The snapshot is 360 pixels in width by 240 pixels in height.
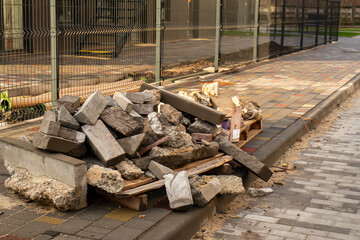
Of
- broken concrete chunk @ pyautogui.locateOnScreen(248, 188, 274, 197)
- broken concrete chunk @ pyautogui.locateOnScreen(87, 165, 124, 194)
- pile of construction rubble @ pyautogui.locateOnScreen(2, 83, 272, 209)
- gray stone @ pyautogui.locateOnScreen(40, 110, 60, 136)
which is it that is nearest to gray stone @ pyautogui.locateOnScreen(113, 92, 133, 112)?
pile of construction rubble @ pyautogui.locateOnScreen(2, 83, 272, 209)

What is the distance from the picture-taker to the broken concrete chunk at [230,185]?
16.4 feet

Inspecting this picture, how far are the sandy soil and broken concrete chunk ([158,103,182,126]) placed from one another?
3.41 feet

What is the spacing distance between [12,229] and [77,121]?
1.29m

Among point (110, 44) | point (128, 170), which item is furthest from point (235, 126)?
point (110, 44)

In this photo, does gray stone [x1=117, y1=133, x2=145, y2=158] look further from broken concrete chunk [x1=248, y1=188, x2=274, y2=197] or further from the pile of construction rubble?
broken concrete chunk [x1=248, y1=188, x2=274, y2=197]

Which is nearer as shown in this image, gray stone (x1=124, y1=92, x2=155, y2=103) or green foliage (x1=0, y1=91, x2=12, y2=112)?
gray stone (x1=124, y1=92, x2=155, y2=103)

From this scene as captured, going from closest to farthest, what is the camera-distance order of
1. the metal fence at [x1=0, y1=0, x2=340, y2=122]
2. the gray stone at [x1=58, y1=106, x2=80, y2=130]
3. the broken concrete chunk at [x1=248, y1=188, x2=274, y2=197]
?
the gray stone at [x1=58, y1=106, x2=80, y2=130], the broken concrete chunk at [x1=248, y1=188, x2=274, y2=197], the metal fence at [x1=0, y1=0, x2=340, y2=122]

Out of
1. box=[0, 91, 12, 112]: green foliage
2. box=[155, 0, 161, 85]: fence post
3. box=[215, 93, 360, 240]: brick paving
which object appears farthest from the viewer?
box=[155, 0, 161, 85]: fence post

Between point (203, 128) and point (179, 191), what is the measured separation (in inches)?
57.6

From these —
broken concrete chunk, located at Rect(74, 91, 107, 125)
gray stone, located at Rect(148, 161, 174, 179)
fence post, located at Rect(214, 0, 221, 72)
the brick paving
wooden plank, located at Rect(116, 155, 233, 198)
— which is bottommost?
the brick paving

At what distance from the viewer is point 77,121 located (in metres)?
4.98

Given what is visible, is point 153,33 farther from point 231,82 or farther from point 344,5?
point 344,5

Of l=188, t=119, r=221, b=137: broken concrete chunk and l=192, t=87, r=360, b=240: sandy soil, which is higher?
l=188, t=119, r=221, b=137: broken concrete chunk

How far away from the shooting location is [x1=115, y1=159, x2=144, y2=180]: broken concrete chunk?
4.71 metres
